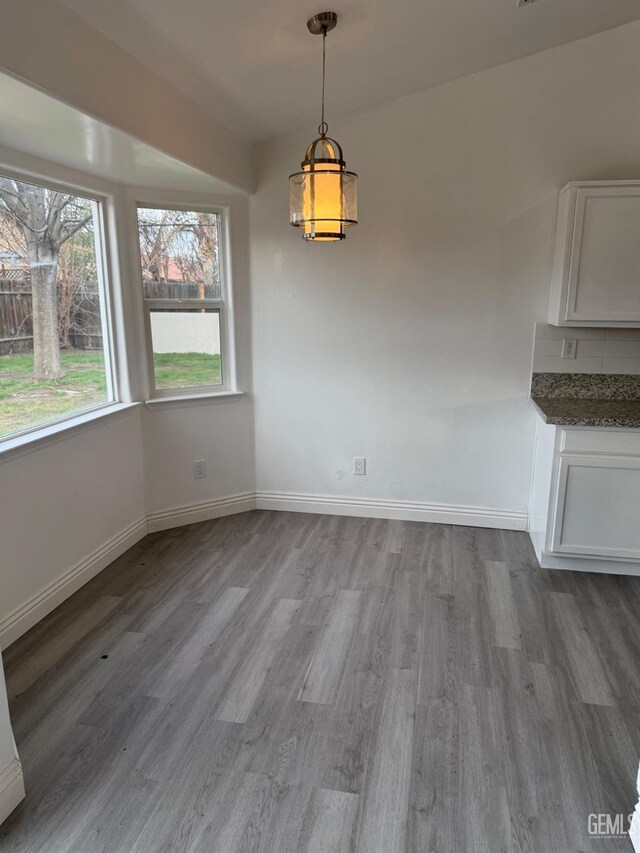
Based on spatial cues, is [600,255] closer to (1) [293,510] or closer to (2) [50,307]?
(1) [293,510]

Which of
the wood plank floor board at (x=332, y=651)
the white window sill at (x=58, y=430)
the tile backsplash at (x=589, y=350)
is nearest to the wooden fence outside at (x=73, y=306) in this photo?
the white window sill at (x=58, y=430)

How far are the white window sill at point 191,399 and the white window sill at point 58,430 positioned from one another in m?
0.14

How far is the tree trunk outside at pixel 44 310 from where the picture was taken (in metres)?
2.71

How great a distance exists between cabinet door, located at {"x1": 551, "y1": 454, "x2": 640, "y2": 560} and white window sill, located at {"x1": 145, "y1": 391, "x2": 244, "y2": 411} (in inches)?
83.6

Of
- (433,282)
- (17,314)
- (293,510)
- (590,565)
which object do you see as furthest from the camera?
(293,510)

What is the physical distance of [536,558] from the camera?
330cm

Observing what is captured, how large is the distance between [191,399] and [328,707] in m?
2.17

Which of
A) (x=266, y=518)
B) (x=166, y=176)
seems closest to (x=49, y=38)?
(x=166, y=176)

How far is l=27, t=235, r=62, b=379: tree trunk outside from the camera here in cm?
271

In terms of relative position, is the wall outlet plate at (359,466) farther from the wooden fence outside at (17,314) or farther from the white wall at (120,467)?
the wooden fence outside at (17,314)

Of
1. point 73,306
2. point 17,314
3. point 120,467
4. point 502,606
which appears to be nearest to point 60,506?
point 120,467

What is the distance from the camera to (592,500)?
9.83 feet

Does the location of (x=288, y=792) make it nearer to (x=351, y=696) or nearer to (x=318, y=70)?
(x=351, y=696)

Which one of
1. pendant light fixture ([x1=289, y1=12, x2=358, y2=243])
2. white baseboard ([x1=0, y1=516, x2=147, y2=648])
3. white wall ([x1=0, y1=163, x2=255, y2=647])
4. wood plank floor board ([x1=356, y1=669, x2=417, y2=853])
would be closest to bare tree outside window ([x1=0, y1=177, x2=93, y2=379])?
white wall ([x1=0, y1=163, x2=255, y2=647])
